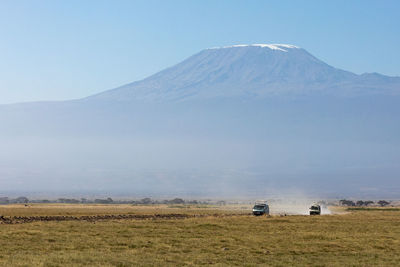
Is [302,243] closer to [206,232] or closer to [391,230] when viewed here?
[206,232]

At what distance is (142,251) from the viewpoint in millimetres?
34562

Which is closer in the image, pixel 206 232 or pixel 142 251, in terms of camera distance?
pixel 142 251

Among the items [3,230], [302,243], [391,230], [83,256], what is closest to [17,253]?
[83,256]

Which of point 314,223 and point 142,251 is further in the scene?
point 314,223

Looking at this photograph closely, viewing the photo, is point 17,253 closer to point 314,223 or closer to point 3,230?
point 3,230

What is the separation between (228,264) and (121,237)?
11279 mm

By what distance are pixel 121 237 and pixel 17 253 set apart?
872 cm

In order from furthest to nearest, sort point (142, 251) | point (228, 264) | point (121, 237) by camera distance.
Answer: point (121, 237)
point (142, 251)
point (228, 264)

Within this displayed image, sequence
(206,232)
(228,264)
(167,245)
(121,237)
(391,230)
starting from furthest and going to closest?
(391,230) → (206,232) → (121,237) → (167,245) → (228,264)

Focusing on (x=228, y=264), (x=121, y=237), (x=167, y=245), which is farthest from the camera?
(x=121, y=237)


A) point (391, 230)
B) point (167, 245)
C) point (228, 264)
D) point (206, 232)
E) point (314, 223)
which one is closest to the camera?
point (228, 264)

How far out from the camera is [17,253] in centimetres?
3259

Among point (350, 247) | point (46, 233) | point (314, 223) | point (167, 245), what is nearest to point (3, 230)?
point (46, 233)

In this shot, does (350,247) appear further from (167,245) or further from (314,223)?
(314,223)
